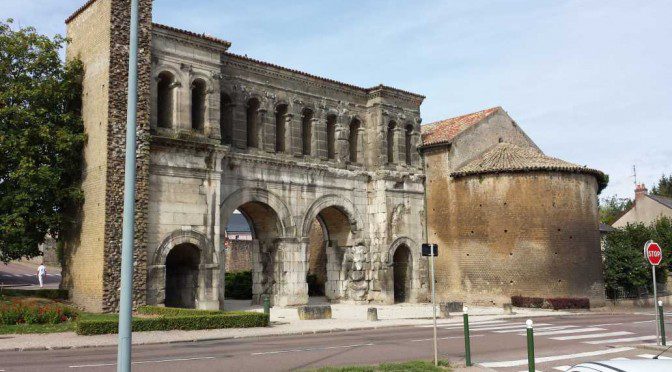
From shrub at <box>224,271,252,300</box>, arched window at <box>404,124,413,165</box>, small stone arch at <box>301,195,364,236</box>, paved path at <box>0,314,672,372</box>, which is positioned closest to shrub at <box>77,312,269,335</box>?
paved path at <box>0,314,672,372</box>

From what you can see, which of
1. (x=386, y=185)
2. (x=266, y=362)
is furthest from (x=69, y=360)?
(x=386, y=185)

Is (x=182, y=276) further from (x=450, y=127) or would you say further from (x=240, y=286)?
(x=450, y=127)

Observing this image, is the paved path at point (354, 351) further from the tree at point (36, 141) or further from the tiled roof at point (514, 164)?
the tiled roof at point (514, 164)

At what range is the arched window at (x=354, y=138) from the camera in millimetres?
33938

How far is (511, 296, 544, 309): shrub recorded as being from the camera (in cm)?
3066

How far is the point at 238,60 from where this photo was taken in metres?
28.8

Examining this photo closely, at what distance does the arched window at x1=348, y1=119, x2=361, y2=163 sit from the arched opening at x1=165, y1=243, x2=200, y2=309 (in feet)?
37.1

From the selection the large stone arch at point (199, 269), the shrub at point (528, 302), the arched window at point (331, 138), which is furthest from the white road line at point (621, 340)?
the arched window at point (331, 138)

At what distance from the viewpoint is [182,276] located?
26531mm

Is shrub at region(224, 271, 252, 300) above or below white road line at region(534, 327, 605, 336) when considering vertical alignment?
above

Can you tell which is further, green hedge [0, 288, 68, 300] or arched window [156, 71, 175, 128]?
arched window [156, 71, 175, 128]

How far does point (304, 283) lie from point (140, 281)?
9163 mm

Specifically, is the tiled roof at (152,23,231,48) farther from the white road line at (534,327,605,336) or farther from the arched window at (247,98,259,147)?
the white road line at (534,327,605,336)

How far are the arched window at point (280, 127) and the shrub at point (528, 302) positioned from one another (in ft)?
45.8
